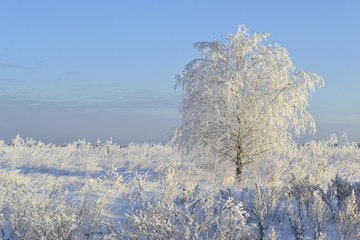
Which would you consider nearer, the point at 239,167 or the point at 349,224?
the point at 349,224

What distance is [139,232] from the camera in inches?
203

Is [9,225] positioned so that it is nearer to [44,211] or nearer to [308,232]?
[44,211]

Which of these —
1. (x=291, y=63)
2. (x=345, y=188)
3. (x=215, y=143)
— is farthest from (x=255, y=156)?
(x=345, y=188)

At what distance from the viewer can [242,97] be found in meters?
11.2

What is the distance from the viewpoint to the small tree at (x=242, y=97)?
1111 centimetres

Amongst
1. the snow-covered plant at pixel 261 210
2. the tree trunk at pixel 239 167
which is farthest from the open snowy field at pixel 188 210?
the tree trunk at pixel 239 167

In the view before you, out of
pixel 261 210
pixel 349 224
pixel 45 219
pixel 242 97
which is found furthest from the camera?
pixel 242 97

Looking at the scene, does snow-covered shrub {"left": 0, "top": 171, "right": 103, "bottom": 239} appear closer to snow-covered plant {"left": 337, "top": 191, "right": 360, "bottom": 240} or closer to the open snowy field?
the open snowy field

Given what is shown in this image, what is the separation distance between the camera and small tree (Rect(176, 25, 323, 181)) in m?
11.1

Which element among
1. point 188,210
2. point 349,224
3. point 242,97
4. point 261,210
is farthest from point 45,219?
point 242,97

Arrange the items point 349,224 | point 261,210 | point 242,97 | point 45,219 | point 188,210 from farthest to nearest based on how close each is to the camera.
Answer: point 242,97 → point 261,210 → point 188,210 → point 45,219 → point 349,224

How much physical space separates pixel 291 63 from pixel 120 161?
8209mm

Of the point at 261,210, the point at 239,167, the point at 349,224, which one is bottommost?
the point at 239,167

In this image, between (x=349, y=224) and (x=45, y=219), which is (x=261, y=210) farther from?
(x=45, y=219)
